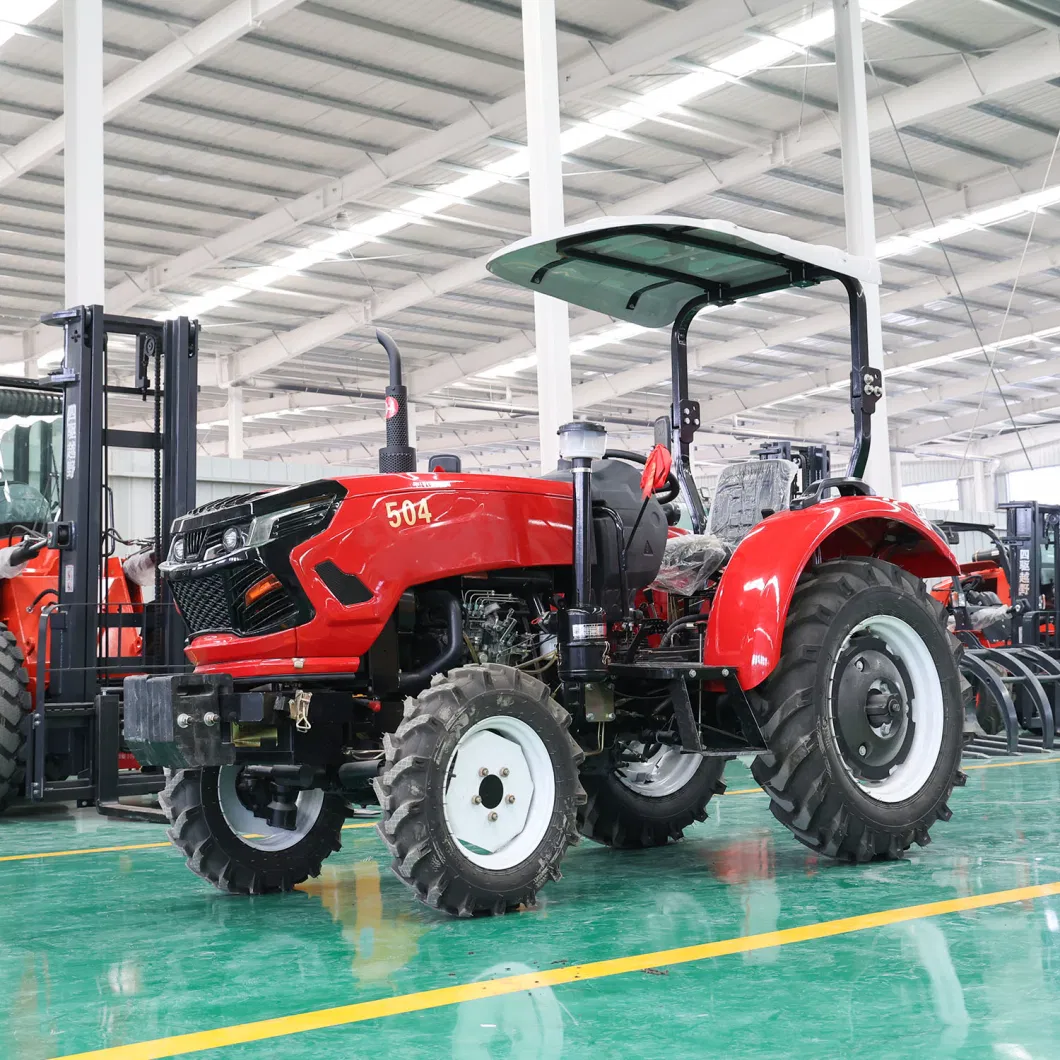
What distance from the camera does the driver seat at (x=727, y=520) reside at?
5.32 metres

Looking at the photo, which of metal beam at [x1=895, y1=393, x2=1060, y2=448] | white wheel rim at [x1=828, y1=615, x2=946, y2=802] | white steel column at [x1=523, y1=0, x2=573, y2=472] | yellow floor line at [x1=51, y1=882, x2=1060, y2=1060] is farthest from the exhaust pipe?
metal beam at [x1=895, y1=393, x2=1060, y2=448]

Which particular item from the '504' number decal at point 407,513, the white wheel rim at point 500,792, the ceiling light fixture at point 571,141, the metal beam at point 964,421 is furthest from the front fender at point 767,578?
the metal beam at point 964,421

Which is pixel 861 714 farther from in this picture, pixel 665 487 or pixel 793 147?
pixel 793 147

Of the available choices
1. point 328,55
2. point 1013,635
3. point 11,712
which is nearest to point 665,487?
point 11,712

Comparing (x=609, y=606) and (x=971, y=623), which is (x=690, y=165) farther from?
(x=609, y=606)

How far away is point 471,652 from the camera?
462cm

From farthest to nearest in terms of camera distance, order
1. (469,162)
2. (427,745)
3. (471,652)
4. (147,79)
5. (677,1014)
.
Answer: (469,162)
(147,79)
(471,652)
(427,745)
(677,1014)

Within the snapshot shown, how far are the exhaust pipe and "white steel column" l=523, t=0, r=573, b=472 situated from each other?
15.3 ft

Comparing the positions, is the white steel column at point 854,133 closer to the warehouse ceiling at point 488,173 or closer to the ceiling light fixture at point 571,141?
the warehouse ceiling at point 488,173

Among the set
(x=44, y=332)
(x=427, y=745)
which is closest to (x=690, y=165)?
(x=44, y=332)

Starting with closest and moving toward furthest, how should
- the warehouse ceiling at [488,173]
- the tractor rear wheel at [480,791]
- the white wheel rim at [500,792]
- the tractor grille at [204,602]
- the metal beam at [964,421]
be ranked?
the tractor rear wheel at [480,791] < the white wheel rim at [500,792] < the tractor grille at [204,602] < the warehouse ceiling at [488,173] < the metal beam at [964,421]

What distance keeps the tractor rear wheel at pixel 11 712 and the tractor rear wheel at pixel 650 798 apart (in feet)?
10.2

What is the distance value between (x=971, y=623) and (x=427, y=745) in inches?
350

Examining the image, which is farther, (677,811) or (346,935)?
(677,811)
